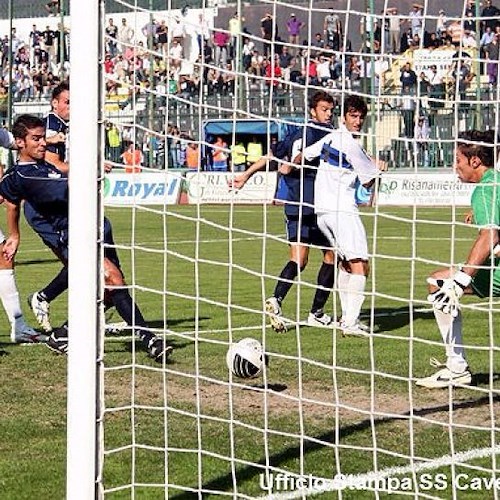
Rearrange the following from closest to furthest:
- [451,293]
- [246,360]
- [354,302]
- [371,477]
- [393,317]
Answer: [371,477], [246,360], [451,293], [354,302], [393,317]

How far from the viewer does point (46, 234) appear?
1055 cm

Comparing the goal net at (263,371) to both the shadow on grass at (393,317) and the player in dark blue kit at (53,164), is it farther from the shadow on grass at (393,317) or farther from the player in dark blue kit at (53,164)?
the player in dark blue kit at (53,164)

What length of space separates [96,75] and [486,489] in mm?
2608

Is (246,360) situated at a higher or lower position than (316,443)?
higher

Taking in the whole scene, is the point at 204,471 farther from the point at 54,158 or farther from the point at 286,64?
the point at 286,64

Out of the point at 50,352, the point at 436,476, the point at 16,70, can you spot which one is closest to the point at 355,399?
the point at 436,476

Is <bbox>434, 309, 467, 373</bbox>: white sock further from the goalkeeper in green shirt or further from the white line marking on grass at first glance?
the white line marking on grass

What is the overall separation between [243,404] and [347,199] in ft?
11.7

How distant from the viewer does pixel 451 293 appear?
25.5 feet

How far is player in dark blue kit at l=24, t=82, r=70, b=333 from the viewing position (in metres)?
10.6

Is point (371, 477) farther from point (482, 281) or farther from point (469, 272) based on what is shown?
point (482, 281)

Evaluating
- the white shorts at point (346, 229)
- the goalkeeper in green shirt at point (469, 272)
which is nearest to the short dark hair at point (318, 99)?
the white shorts at point (346, 229)

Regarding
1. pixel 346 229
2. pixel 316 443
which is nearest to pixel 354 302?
pixel 346 229

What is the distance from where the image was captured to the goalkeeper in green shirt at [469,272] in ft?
25.2
